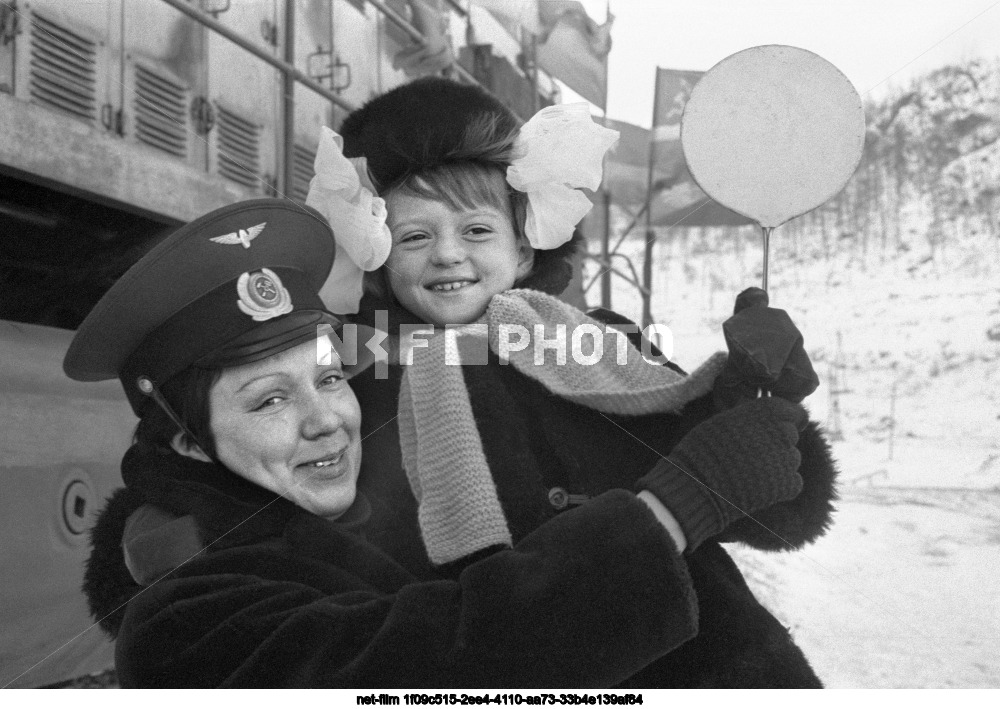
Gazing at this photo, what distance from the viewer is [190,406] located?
4.91ft

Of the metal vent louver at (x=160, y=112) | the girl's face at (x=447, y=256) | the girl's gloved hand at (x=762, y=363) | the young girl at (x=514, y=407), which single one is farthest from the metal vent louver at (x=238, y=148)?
the girl's gloved hand at (x=762, y=363)

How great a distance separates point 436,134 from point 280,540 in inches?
25.8

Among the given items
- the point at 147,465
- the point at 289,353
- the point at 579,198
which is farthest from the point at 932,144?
the point at 147,465

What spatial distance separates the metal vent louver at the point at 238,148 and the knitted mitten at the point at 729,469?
0.87 metres

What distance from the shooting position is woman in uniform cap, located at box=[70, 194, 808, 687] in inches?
53.6

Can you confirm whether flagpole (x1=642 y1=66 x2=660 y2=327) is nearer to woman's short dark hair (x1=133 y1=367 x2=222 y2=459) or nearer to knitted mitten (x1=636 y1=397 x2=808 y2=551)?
knitted mitten (x1=636 y1=397 x2=808 y2=551)

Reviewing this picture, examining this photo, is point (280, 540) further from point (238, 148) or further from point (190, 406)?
point (238, 148)

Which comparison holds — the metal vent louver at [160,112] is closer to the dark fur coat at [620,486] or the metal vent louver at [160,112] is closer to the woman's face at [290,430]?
the woman's face at [290,430]

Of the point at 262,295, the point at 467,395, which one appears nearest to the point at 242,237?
the point at 262,295

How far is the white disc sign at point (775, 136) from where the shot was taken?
1662 mm

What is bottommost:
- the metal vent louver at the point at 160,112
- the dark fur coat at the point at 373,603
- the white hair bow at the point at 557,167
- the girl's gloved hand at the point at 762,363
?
the dark fur coat at the point at 373,603

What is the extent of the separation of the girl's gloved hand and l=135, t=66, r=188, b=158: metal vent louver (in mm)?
946

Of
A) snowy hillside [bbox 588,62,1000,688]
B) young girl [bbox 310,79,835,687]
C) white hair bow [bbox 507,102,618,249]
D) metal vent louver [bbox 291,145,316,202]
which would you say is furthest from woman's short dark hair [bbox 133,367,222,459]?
snowy hillside [bbox 588,62,1000,688]
